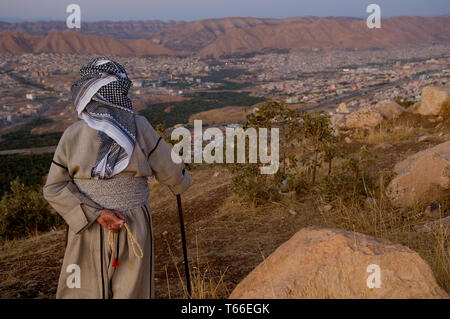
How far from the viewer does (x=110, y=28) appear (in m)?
101

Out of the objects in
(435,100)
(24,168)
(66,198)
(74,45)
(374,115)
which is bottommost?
(24,168)

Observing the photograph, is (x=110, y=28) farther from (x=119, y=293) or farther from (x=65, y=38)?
(x=119, y=293)

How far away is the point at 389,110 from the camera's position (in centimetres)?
1116

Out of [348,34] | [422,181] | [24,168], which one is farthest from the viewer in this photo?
[348,34]

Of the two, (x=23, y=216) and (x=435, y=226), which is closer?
(x=435, y=226)

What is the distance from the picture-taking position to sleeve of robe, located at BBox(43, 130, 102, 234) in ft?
6.51

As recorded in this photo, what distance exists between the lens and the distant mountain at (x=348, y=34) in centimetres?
7944

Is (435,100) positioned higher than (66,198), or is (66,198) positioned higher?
(66,198)

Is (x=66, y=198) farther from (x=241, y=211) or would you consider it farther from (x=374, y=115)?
(x=374, y=115)

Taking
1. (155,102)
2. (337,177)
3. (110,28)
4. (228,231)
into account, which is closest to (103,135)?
(228,231)

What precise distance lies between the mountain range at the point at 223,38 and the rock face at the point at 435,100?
178 feet

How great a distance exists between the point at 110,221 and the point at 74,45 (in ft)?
244

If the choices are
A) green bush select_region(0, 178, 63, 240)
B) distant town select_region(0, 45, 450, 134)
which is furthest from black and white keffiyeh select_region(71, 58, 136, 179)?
distant town select_region(0, 45, 450, 134)

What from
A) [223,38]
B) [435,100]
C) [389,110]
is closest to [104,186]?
[435,100]
